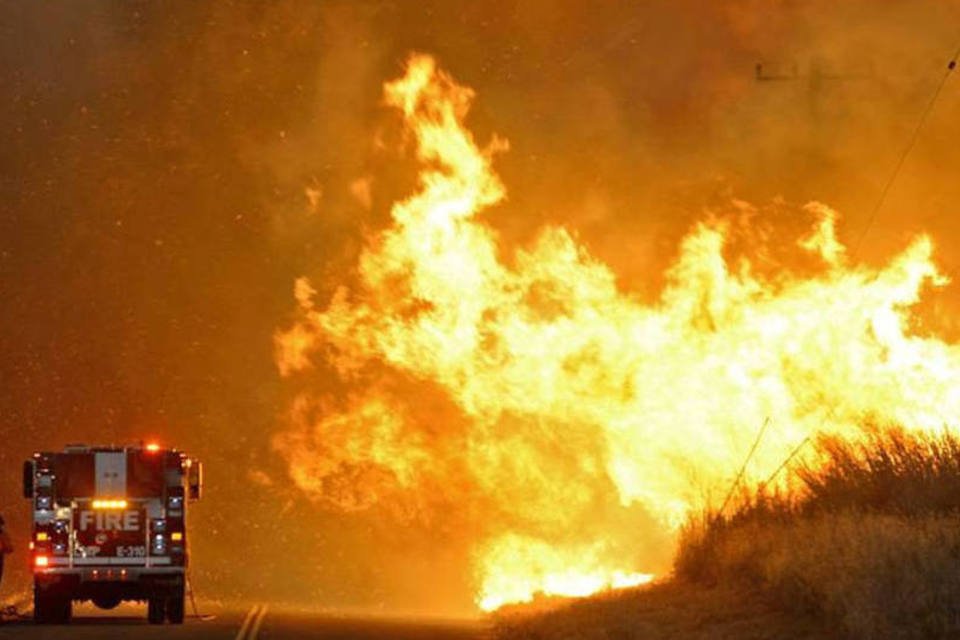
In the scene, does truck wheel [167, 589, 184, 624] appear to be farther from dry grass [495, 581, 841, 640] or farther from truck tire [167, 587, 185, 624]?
dry grass [495, 581, 841, 640]

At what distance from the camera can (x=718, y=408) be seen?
36719 millimetres

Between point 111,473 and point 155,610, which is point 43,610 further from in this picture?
point 111,473

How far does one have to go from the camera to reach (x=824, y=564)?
76.2 ft

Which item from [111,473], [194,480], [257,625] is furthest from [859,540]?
[111,473]

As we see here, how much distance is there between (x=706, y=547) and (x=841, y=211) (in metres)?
11.8

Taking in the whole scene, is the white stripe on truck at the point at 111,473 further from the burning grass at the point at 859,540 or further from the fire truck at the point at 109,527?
Answer: the burning grass at the point at 859,540

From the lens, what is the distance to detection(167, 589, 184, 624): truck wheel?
35312mm

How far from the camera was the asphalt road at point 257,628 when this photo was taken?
99.3 ft

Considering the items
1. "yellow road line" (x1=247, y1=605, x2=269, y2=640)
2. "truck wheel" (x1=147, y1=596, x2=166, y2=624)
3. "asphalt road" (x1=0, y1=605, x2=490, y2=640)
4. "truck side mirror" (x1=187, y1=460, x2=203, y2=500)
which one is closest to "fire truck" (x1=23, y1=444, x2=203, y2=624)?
"truck wheel" (x1=147, y1=596, x2=166, y2=624)

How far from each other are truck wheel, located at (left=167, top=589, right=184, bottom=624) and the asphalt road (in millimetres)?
217

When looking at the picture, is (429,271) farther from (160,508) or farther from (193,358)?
(193,358)

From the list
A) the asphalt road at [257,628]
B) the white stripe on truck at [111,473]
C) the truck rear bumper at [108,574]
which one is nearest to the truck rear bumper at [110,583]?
the truck rear bumper at [108,574]

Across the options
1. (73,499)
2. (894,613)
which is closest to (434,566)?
(73,499)

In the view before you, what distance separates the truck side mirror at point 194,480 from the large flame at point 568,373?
7.35 m
